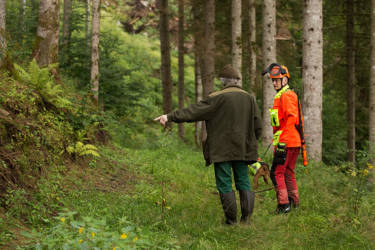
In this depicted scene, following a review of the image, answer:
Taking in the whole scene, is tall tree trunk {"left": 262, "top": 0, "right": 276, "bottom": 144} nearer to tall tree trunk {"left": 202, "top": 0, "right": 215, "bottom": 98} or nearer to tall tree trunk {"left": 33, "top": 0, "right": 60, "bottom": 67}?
tall tree trunk {"left": 202, "top": 0, "right": 215, "bottom": 98}

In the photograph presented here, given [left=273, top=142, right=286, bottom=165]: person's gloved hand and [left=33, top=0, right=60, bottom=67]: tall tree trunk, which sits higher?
[left=33, top=0, right=60, bottom=67]: tall tree trunk

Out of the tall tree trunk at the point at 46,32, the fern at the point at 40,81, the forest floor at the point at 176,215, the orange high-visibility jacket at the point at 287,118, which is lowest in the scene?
the forest floor at the point at 176,215

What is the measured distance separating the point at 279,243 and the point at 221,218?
4.25 ft

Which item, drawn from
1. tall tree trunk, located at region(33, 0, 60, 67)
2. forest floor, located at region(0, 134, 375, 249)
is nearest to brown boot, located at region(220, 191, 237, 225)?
forest floor, located at region(0, 134, 375, 249)

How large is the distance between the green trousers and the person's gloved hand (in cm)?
86

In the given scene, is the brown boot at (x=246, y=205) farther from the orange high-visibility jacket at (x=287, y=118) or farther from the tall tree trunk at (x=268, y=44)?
the tall tree trunk at (x=268, y=44)

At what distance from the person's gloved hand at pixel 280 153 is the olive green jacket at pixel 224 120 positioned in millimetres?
759

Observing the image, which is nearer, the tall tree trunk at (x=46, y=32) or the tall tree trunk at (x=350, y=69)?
the tall tree trunk at (x=46, y=32)

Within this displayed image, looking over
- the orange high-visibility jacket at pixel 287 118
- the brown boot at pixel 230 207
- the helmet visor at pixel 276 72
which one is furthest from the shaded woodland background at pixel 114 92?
the helmet visor at pixel 276 72

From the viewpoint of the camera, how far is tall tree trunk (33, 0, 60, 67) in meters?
9.80

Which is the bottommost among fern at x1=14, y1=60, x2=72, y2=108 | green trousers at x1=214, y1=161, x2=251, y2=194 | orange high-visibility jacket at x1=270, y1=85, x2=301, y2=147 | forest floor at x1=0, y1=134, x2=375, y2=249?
forest floor at x1=0, y1=134, x2=375, y2=249

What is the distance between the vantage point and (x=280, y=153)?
21.9 feet

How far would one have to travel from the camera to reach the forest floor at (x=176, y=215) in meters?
4.36

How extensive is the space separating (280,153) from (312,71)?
2.98 metres
